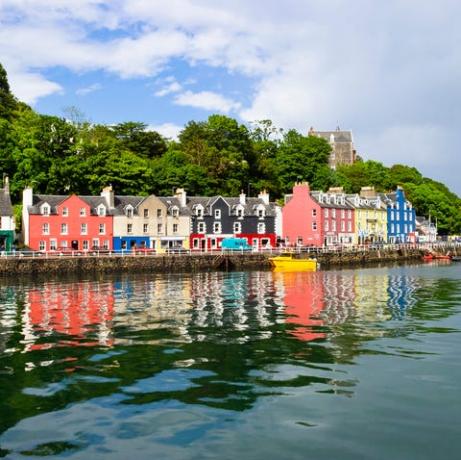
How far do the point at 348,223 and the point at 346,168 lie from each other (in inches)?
1688

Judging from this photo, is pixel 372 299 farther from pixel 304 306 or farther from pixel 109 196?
pixel 109 196

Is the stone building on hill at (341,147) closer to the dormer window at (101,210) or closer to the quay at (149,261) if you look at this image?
the quay at (149,261)

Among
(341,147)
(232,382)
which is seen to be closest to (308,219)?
(232,382)

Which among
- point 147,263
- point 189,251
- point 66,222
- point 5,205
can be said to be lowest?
point 147,263

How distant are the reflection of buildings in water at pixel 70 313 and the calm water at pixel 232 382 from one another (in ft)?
0.38

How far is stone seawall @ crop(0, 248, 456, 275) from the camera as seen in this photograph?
198 feet

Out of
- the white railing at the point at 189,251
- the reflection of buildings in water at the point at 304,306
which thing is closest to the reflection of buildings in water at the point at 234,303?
the reflection of buildings in water at the point at 304,306

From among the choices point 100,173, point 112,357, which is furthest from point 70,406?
point 100,173

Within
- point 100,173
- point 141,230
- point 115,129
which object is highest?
point 115,129

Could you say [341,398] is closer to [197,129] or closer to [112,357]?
[112,357]

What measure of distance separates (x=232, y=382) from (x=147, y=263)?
51.4 metres

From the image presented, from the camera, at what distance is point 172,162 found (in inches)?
3807

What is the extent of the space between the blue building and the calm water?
83.1m

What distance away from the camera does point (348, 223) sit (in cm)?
10025
